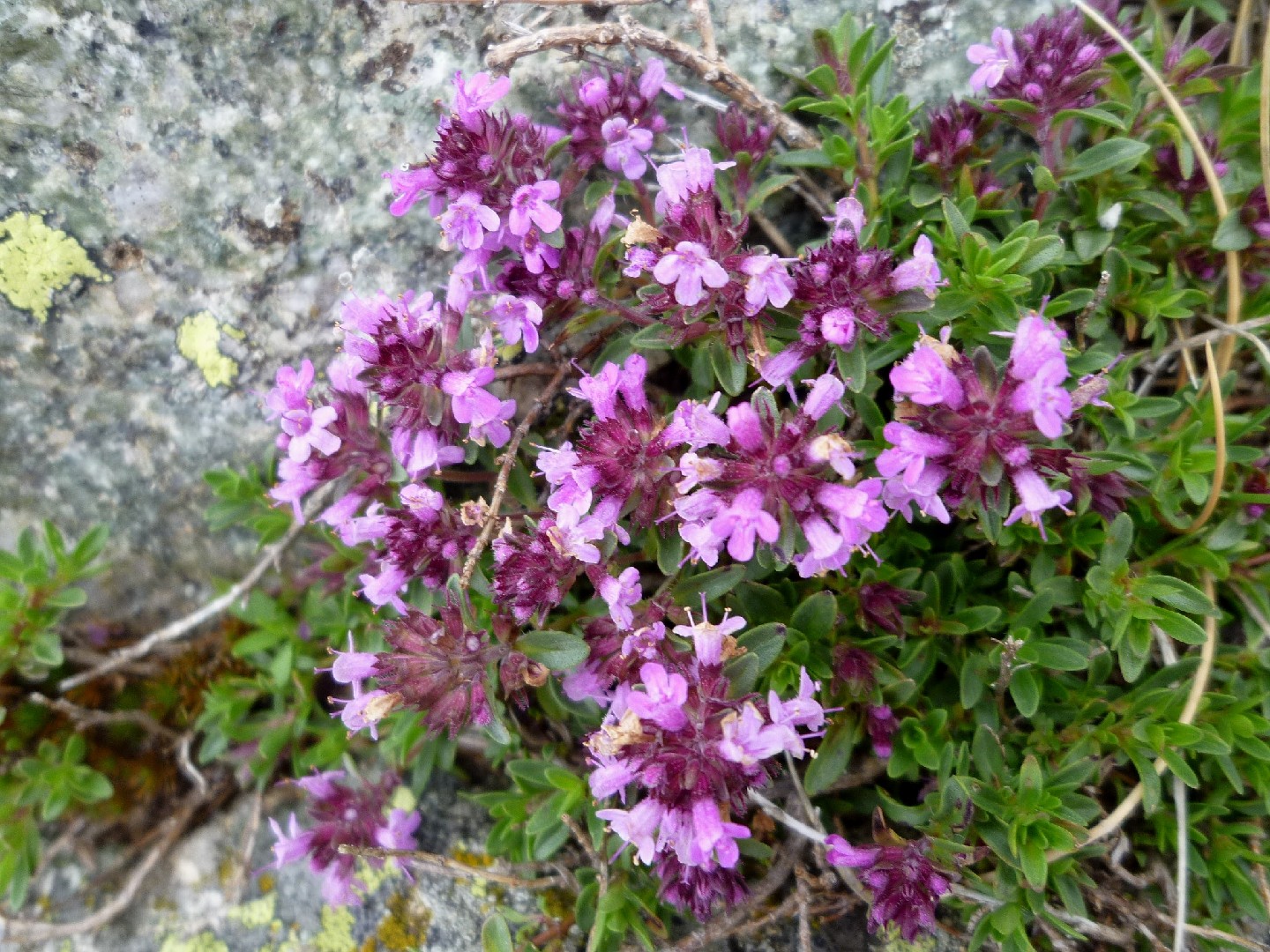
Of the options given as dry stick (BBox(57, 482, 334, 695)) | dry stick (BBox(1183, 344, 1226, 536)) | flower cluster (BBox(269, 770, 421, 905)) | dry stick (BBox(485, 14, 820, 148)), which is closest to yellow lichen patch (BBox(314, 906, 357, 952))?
flower cluster (BBox(269, 770, 421, 905))

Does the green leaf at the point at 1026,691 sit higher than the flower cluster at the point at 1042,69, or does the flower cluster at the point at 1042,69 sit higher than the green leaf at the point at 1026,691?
the flower cluster at the point at 1042,69

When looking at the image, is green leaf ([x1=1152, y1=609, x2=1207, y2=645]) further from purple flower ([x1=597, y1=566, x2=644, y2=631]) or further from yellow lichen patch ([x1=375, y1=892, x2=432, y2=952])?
yellow lichen patch ([x1=375, y1=892, x2=432, y2=952])

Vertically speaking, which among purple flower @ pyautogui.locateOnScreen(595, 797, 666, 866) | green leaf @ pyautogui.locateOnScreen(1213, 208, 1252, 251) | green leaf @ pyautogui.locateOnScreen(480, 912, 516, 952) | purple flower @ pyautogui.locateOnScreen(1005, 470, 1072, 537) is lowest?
green leaf @ pyautogui.locateOnScreen(480, 912, 516, 952)

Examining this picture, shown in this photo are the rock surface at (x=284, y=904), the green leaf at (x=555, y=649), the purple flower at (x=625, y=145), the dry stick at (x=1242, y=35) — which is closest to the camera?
the green leaf at (x=555, y=649)

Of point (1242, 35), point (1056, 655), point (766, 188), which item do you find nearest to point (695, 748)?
point (1056, 655)

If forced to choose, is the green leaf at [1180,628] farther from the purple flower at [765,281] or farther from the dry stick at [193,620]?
the dry stick at [193,620]

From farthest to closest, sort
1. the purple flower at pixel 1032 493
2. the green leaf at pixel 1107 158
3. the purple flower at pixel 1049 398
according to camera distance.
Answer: the green leaf at pixel 1107 158
the purple flower at pixel 1032 493
the purple flower at pixel 1049 398

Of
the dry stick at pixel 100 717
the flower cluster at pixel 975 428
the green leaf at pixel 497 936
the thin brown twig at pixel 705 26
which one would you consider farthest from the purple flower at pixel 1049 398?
the dry stick at pixel 100 717
